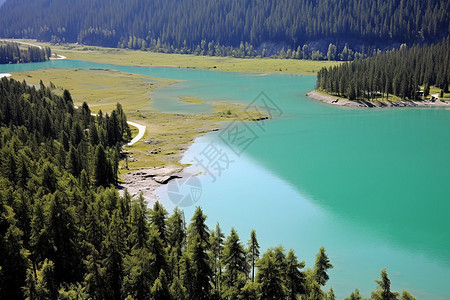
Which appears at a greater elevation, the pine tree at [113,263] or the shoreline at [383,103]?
the shoreline at [383,103]

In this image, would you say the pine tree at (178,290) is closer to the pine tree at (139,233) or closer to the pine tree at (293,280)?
the pine tree at (139,233)

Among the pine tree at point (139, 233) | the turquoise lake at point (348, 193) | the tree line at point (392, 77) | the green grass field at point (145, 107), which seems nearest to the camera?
the pine tree at point (139, 233)

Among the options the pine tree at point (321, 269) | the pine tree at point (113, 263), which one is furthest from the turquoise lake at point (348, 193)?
the pine tree at point (113, 263)

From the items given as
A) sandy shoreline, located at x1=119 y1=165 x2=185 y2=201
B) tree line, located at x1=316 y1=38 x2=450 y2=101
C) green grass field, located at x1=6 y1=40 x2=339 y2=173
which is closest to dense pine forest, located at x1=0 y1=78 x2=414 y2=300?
sandy shoreline, located at x1=119 y1=165 x2=185 y2=201

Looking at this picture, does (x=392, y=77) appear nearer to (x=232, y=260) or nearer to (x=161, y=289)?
(x=232, y=260)

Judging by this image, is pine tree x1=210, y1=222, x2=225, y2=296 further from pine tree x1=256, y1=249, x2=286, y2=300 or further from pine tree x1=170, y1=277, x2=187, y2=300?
pine tree x1=256, y1=249, x2=286, y2=300

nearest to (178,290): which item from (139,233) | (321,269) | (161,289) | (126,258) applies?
(161,289)

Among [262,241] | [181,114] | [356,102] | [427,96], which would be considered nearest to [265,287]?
[262,241]
